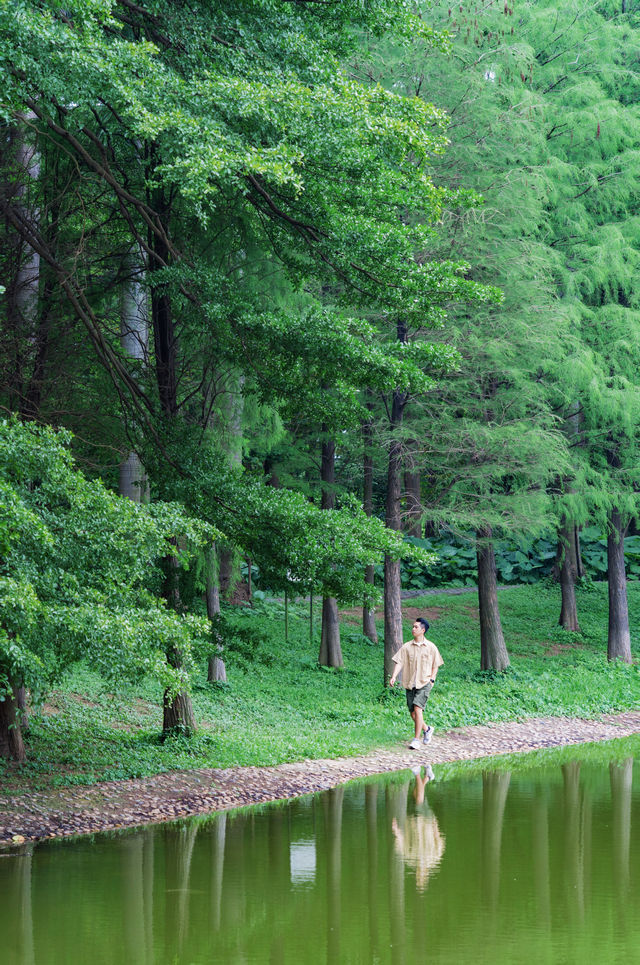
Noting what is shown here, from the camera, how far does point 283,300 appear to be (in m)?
13.0

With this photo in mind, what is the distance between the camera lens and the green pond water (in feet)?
16.0

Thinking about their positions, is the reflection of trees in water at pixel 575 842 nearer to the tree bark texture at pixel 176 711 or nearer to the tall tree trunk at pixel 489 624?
the tree bark texture at pixel 176 711

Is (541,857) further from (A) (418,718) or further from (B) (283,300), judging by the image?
(B) (283,300)

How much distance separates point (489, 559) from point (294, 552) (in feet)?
35.3

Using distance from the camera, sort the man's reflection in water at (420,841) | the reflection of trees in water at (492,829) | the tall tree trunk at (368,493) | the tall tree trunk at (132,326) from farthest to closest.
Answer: the tall tree trunk at (368,493) → the tall tree trunk at (132,326) → the man's reflection in water at (420,841) → the reflection of trees in water at (492,829)

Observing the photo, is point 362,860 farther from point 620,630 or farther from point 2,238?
point 620,630

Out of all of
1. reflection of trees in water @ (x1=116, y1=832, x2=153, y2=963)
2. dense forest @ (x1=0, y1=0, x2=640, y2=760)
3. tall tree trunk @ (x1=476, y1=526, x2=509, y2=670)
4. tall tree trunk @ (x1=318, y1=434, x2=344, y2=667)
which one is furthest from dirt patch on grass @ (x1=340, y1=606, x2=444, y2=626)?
reflection of trees in water @ (x1=116, y1=832, x2=153, y2=963)

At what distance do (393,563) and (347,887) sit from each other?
11.4 meters

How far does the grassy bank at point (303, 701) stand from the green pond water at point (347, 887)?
5.42 feet

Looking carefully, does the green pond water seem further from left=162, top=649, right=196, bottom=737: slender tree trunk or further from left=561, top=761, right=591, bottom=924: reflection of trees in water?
left=162, top=649, right=196, bottom=737: slender tree trunk

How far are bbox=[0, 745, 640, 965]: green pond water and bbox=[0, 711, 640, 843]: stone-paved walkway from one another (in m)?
0.46

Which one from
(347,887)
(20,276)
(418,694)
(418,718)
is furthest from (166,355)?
(347,887)

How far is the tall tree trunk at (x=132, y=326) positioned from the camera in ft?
40.6

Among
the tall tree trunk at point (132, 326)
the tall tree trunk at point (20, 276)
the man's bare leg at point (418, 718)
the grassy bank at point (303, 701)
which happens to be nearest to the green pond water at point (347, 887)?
the grassy bank at point (303, 701)
